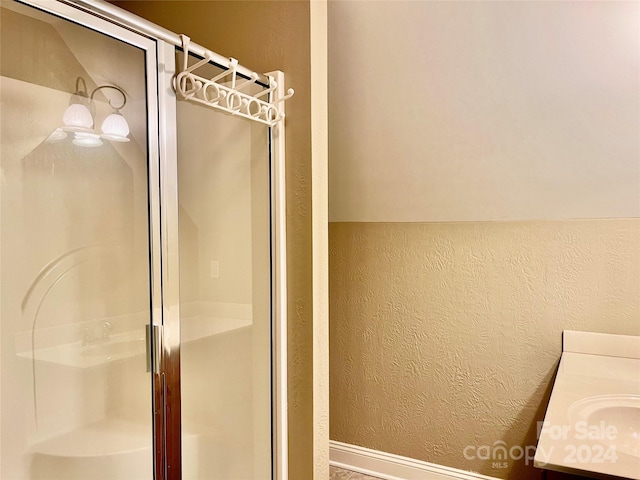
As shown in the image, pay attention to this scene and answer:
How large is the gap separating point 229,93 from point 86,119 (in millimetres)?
448

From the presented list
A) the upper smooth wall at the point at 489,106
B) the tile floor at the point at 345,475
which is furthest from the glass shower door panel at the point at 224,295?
the tile floor at the point at 345,475

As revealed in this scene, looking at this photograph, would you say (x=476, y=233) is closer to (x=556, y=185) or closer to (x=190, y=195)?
(x=556, y=185)

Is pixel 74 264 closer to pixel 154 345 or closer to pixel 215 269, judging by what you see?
pixel 154 345

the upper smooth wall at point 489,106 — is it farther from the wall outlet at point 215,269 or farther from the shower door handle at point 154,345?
the shower door handle at point 154,345

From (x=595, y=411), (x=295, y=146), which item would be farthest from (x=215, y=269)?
(x=595, y=411)

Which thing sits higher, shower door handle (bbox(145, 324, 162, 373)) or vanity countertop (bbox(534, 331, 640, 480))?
shower door handle (bbox(145, 324, 162, 373))

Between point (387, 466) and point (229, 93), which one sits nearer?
point (229, 93)

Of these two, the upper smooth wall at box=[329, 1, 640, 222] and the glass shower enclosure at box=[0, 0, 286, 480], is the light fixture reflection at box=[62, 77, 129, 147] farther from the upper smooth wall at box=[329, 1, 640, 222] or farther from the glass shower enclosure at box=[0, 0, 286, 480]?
the upper smooth wall at box=[329, 1, 640, 222]

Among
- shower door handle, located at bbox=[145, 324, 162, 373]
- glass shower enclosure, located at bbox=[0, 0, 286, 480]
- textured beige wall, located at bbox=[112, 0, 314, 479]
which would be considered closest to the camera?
glass shower enclosure, located at bbox=[0, 0, 286, 480]

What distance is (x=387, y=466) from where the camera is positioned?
101 inches

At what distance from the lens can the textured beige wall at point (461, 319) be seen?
212 centimetres

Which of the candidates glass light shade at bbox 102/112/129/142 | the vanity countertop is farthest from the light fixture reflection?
the vanity countertop

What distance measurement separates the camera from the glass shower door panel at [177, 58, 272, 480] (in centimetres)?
159

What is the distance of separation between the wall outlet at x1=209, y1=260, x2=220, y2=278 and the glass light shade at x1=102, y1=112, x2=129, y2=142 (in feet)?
1.58
